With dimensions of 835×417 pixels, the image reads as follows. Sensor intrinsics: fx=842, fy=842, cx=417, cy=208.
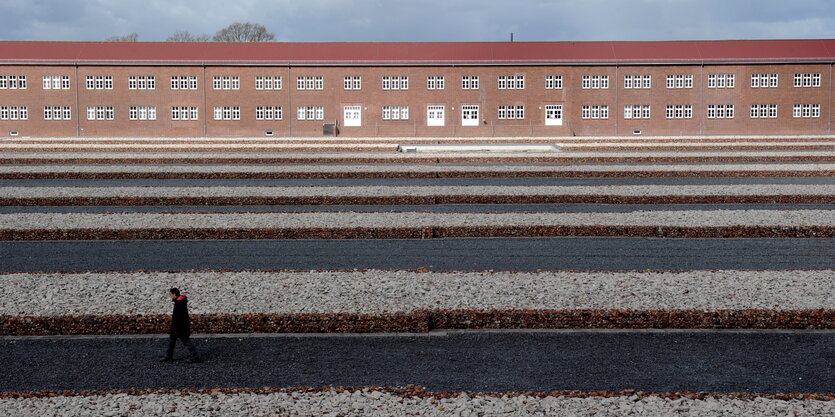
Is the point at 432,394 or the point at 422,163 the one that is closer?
the point at 432,394

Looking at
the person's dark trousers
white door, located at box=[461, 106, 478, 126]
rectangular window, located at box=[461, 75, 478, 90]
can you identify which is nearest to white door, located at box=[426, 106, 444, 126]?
white door, located at box=[461, 106, 478, 126]

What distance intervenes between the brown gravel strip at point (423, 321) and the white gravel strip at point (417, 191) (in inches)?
448

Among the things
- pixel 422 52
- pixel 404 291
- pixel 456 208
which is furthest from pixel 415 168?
Result: pixel 422 52

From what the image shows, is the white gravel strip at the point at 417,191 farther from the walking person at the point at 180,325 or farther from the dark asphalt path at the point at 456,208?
the walking person at the point at 180,325

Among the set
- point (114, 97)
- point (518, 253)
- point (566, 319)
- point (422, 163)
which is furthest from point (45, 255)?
point (114, 97)

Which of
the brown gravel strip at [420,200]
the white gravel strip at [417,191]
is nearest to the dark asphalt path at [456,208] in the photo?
the brown gravel strip at [420,200]

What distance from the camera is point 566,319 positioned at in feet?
31.3

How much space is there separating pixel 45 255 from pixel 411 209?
8145 millimetres

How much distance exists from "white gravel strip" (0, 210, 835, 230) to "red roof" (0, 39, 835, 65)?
4124 centimetres

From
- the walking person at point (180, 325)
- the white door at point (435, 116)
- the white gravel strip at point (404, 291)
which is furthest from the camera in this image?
the white door at point (435, 116)

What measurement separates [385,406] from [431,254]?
23.5ft

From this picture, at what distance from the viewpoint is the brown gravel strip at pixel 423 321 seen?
9406 millimetres

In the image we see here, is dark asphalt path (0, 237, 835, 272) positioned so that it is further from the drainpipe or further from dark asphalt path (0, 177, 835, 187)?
the drainpipe

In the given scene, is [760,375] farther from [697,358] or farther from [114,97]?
[114,97]
